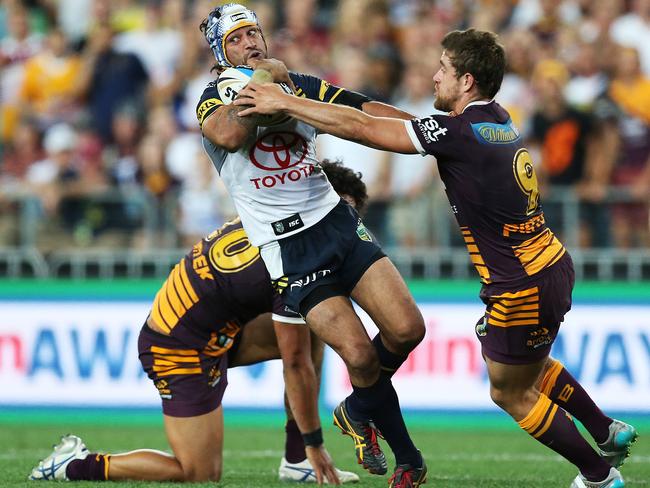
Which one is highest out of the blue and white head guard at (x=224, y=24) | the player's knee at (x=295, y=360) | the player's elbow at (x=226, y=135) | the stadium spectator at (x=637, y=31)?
the stadium spectator at (x=637, y=31)

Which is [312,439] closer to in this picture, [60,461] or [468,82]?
[60,461]

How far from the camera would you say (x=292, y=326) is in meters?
7.75

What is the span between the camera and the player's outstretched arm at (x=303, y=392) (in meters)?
7.75

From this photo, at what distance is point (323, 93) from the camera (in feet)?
24.5

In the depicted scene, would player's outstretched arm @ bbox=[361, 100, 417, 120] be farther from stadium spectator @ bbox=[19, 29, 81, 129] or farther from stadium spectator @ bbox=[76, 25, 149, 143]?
stadium spectator @ bbox=[19, 29, 81, 129]

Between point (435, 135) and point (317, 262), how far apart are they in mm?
1061

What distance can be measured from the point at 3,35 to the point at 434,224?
7.18 m

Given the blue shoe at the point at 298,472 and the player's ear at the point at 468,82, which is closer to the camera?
the player's ear at the point at 468,82

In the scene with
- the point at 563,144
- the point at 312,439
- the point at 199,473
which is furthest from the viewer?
the point at 563,144

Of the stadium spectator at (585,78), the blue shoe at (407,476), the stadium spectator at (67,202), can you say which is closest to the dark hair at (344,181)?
the blue shoe at (407,476)

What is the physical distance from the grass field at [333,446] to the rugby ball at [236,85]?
92.9 inches

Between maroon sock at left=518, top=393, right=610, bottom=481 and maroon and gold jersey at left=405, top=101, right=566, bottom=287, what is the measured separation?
787 mm

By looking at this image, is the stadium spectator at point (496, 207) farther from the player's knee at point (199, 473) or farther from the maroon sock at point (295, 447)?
the player's knee at point (199, 473)

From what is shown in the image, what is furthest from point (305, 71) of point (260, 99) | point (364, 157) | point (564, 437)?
point (564, 437)
